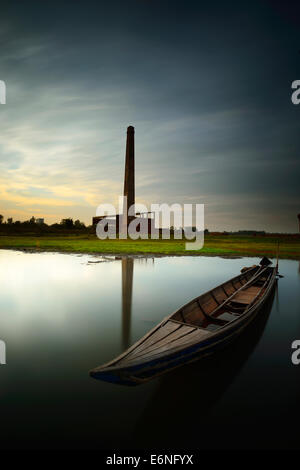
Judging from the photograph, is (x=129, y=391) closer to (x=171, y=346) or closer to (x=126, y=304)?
(x=171, y=346)

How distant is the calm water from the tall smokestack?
47.2m

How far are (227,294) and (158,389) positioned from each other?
22.8ft

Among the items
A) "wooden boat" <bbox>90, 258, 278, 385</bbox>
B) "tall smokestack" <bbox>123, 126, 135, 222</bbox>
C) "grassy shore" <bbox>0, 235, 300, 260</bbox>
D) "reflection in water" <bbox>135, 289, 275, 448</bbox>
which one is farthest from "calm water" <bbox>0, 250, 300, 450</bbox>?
"tall smokestack" <bbox>123, 126, 135, 222</bbox>

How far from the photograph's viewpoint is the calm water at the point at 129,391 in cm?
379

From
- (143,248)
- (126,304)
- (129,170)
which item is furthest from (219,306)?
(129,170)

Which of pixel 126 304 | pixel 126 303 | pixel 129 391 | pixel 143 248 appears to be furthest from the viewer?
pixel 143 248

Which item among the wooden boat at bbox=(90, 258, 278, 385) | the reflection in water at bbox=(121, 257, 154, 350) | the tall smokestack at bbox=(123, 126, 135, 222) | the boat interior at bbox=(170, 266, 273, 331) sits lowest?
the reflection in water at bbox=(121, 257, 154, 350)

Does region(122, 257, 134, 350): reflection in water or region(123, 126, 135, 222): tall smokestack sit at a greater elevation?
region(123, 126, 135, 222): tall smokestack

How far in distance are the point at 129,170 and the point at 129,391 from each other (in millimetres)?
54623

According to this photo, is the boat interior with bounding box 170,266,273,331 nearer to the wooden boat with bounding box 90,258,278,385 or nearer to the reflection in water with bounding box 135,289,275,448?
the wooden boat with bounding box 90,258,278,385

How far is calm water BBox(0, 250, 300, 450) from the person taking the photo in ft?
12.4

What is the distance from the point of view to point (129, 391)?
486 centimetres

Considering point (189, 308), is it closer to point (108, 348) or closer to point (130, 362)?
point (108, 348)
